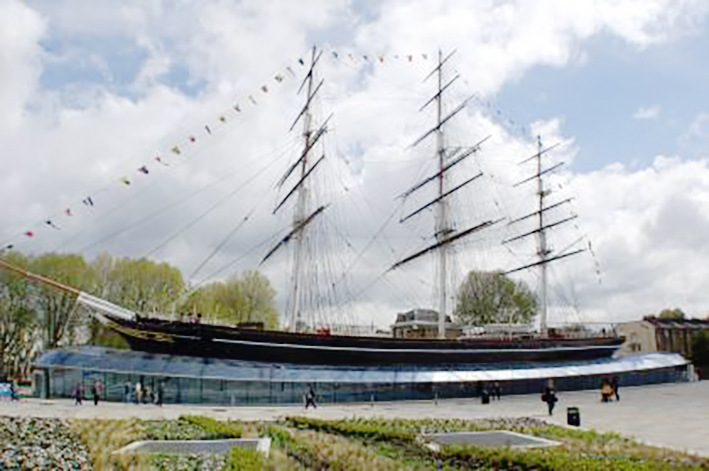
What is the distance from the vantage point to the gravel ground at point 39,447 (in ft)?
33.3

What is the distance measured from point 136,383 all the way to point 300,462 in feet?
76.2

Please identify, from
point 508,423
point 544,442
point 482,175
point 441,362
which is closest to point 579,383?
point 441,362

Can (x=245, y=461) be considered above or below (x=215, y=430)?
above

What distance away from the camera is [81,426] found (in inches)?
637

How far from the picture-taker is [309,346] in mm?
37594

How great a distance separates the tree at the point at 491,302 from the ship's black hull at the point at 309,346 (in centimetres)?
1921

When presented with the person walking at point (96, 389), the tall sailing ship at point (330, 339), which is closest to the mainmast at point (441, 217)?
the tall sailing ship at point (330, 339)

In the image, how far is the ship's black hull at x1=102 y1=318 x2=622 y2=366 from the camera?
1368 inches

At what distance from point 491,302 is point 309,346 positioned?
35995 millimetres

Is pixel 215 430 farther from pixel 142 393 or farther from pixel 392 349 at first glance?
pixel 392 349

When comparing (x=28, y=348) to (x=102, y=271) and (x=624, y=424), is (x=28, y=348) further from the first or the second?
(x=624, y=424)

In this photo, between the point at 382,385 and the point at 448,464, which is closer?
the point at 448,464

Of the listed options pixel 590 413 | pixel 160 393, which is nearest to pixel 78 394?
pixel 160 393

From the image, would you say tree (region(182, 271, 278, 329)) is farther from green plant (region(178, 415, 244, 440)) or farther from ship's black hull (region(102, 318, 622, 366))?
green plant (region(178, 415, 244, 440))
